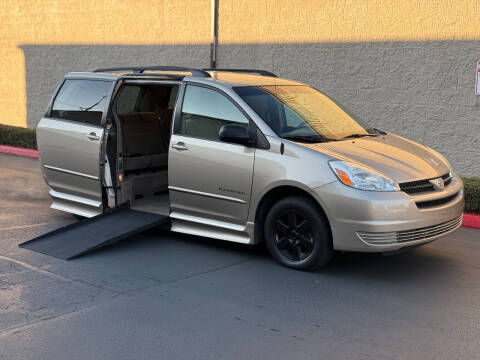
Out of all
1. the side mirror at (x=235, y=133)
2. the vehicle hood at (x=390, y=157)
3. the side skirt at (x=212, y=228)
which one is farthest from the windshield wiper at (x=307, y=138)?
the side skirt at (x=212, y=228)

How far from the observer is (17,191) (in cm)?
1009

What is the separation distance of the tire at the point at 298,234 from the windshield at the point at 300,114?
704 mm

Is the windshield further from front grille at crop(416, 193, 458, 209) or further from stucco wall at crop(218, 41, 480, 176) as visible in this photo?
stucco wall at crop(218, 41, 480, 176)

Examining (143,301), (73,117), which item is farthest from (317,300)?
(73,117)

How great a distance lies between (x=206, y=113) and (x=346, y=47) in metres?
5.18

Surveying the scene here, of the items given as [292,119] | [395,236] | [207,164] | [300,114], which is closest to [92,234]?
[207,164]

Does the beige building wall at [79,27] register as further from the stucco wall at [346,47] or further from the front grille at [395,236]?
the front grille at [395,236]

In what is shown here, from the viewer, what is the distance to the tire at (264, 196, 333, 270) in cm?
588

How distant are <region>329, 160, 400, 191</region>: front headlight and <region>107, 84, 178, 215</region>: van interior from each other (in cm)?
239

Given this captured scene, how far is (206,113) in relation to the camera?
268 inches

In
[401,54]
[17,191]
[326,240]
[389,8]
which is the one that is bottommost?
[17,191]

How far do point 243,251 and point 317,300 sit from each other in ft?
5.28

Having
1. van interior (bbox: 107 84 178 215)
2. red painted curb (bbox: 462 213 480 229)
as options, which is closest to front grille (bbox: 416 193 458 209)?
red painted curb (bbox: 462 213 480 229)

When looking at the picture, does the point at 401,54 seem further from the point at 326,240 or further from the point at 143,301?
the point at 143,301
